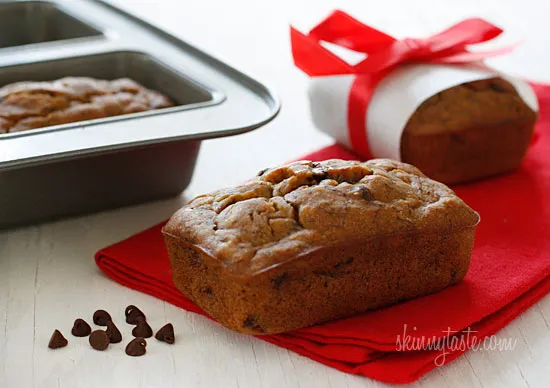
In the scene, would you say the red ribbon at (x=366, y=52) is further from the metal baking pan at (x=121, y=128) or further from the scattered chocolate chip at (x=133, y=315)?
the scattered chocolate chip at (x=133, y=315)

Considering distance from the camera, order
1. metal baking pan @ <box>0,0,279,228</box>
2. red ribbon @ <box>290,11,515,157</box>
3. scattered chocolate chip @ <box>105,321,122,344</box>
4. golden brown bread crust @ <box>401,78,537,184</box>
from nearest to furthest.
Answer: scattered chocolate chip @ <box>105,321,122,344</box>
metal baking pan @ <box>0,0,279,228</box>
golden brown bread crust @ <box>401,78,537,184</box>
red ribbon @ <box>290,11,515,157</box>

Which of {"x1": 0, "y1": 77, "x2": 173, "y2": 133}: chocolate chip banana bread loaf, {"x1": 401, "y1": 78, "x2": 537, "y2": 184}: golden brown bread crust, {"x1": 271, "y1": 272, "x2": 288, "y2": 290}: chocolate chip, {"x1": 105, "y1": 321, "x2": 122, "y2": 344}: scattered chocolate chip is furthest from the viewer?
{"x1": 401, "y1": 78, "x2": 537, "y2": 184}: golden brown bread crust

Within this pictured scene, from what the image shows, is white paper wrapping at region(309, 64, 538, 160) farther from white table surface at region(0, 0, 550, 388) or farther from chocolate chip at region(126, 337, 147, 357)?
chocolate chip at region(126, 337, 147, 357)

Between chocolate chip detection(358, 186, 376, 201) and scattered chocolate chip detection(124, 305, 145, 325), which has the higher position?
chocolate chip detection(358, 186, 376, 201)

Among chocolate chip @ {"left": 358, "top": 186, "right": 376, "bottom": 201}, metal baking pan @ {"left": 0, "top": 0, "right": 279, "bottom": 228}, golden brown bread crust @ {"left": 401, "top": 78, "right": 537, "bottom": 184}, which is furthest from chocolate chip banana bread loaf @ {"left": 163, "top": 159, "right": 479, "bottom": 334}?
golden brown bread crust @ {"left": 401, "top": 78, "right": 537, "bottom": 184}

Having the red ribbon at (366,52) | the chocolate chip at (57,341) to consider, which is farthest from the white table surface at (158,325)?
the red ribbon at (366,52)

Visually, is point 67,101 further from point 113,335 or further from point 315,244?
point 315,244

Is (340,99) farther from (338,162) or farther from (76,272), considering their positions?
(76,272)

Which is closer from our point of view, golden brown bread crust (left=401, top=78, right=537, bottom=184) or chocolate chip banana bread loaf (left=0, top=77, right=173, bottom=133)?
chocolate chip banana bread loaf (left=0, top=77, right=173, bottom=133)
